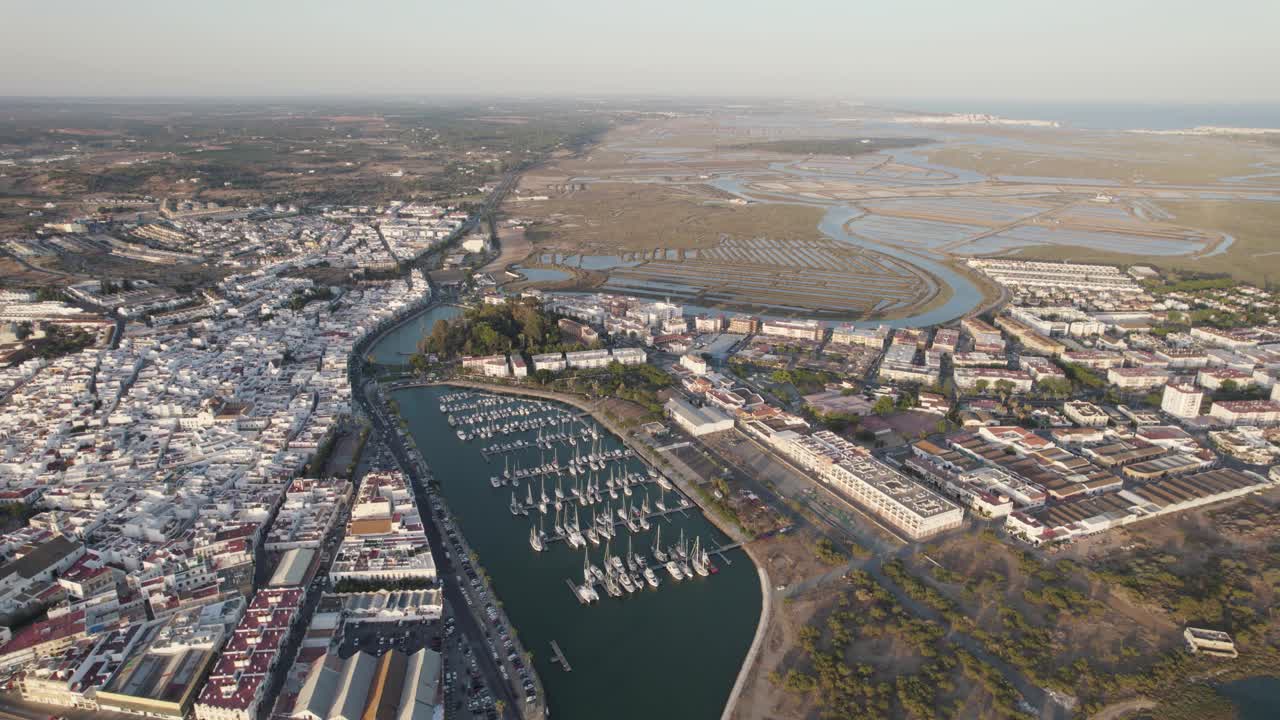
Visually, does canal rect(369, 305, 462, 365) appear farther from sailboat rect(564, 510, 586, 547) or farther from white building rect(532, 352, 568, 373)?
sailboat rect(564, 510, 586, 547)

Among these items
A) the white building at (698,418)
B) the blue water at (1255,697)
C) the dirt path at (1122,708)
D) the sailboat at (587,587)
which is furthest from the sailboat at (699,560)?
the blue water at (1255,697)

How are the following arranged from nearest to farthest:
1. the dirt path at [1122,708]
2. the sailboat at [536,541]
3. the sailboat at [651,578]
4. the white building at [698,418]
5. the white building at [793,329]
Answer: the dirt path at [1122,708] < the sailboat at [651,578] < the sailboat at [536,541] < the white building at [698,418] < the white building at [793,329]

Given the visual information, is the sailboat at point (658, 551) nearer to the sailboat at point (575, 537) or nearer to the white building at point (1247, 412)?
the sailboat at point (575, 537)

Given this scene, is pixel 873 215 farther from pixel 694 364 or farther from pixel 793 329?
pixel 694 364

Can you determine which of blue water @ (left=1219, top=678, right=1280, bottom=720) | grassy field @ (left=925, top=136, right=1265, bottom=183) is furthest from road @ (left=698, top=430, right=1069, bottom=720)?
grassy field @ (left=925, top=136, right=1265, bottom=183)

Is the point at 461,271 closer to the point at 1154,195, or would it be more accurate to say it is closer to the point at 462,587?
the point at 462,587

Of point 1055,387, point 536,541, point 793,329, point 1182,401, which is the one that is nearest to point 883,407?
point 1055,387

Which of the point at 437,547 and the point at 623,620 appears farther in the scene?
the point at 437,547
